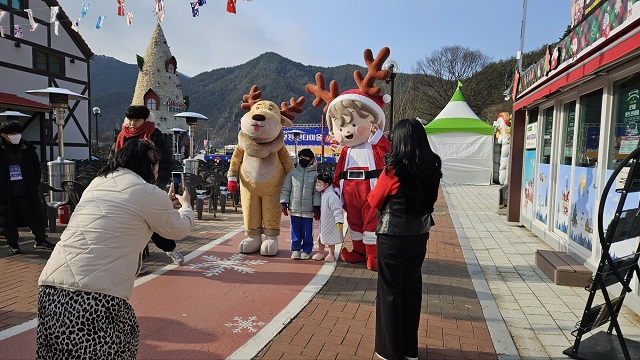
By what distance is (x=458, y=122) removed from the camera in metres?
18.9

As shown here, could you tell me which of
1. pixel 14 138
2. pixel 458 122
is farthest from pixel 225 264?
pixel 458 122

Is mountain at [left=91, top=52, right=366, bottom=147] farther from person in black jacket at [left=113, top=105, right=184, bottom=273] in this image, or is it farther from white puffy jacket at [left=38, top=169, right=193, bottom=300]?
white puffy jacket at [left=38, top=169, right=193, bottom=300]

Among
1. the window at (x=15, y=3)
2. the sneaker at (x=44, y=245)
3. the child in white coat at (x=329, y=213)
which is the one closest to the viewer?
the child in white coat at (x=329, y=213)

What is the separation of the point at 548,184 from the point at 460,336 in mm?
4550

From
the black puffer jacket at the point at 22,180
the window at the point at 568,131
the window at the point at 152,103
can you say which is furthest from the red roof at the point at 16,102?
the window at the point at 568,131

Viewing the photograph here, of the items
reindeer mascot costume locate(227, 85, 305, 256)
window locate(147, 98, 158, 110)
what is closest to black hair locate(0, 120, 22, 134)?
reindeer mascot costume locate(227, 85, 305, 256)

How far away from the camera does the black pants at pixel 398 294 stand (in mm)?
2883

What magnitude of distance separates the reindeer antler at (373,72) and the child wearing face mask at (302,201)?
1209mm

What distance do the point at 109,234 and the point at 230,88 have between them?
123829 mm

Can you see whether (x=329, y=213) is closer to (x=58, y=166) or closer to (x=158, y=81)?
(x=58, y=166)

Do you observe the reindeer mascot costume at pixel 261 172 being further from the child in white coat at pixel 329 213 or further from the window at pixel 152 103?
the window at pixel 152 103

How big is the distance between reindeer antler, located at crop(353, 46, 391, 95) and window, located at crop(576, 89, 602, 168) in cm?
271

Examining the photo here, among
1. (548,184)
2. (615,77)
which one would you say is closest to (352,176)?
(615,77)

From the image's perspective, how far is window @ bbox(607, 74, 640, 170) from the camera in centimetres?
421
